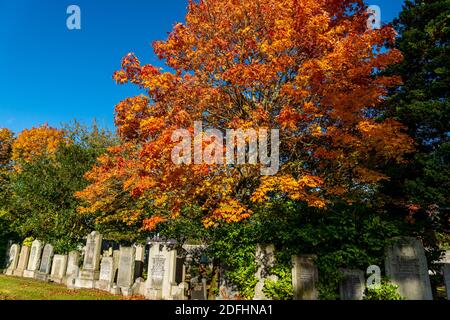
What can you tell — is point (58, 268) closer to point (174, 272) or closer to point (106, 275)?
point (106, 275)

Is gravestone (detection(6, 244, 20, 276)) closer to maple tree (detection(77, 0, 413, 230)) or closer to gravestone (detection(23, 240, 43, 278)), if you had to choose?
gravestone (detection(23, 240, 43, 278))

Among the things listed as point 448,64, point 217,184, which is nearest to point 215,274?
point 217,184

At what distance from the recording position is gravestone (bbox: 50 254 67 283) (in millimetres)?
17719

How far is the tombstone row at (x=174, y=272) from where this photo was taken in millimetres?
9188

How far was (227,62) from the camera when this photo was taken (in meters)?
12.6

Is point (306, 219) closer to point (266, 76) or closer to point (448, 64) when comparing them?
point (266, 76)

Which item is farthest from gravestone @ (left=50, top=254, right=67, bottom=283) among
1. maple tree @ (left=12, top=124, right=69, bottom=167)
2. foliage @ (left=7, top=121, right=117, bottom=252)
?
maple tree @ (left=12, top=124, right=69, bottom=167)

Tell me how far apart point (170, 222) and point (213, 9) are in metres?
9.76

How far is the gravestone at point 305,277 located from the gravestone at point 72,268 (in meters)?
11.1

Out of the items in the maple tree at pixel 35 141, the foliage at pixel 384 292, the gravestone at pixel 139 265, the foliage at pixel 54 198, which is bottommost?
the foliage at pixel 384 292

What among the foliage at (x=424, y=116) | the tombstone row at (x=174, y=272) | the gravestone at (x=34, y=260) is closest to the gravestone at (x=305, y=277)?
the tombstone row at (x=174, y=272)

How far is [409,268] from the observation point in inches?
361

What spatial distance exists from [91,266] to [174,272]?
18.6 ft

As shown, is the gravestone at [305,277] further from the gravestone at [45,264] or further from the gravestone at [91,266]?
the gravestone at [45,264]
